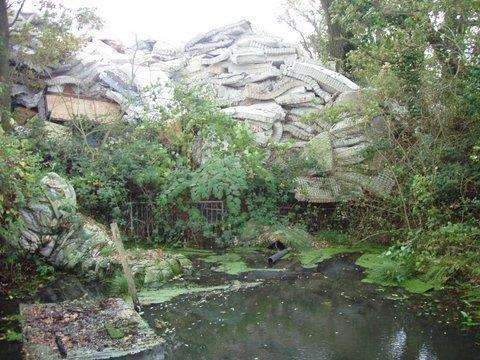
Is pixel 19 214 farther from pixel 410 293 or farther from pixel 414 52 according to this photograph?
pixel 414 52

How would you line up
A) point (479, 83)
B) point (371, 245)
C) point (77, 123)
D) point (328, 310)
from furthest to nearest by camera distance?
point (77, 123) < point (371, 245) < point (479, 83) < point (328, 310)

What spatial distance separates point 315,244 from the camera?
1003 cm

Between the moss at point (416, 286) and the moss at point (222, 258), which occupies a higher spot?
the moss at point (222, 258)

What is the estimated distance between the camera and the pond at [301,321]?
Result: 18.3 feet

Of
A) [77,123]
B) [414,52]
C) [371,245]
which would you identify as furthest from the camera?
[77,123]

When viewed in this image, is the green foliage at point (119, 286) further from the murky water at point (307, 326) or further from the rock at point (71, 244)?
the murky water at point (307, 326)

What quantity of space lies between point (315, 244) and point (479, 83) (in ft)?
14.4

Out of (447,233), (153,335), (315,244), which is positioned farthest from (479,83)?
(153,335)

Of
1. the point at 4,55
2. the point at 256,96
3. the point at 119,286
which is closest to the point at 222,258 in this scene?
the point at 119,286

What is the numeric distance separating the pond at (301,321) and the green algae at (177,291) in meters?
0.05

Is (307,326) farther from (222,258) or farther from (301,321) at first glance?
(222,258)

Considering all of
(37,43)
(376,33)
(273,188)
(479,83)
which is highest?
(37,43)

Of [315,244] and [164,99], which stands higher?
[164,99]

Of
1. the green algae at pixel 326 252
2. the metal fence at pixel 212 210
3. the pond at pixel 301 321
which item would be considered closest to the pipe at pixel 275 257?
the green algae at pixel 326 252
